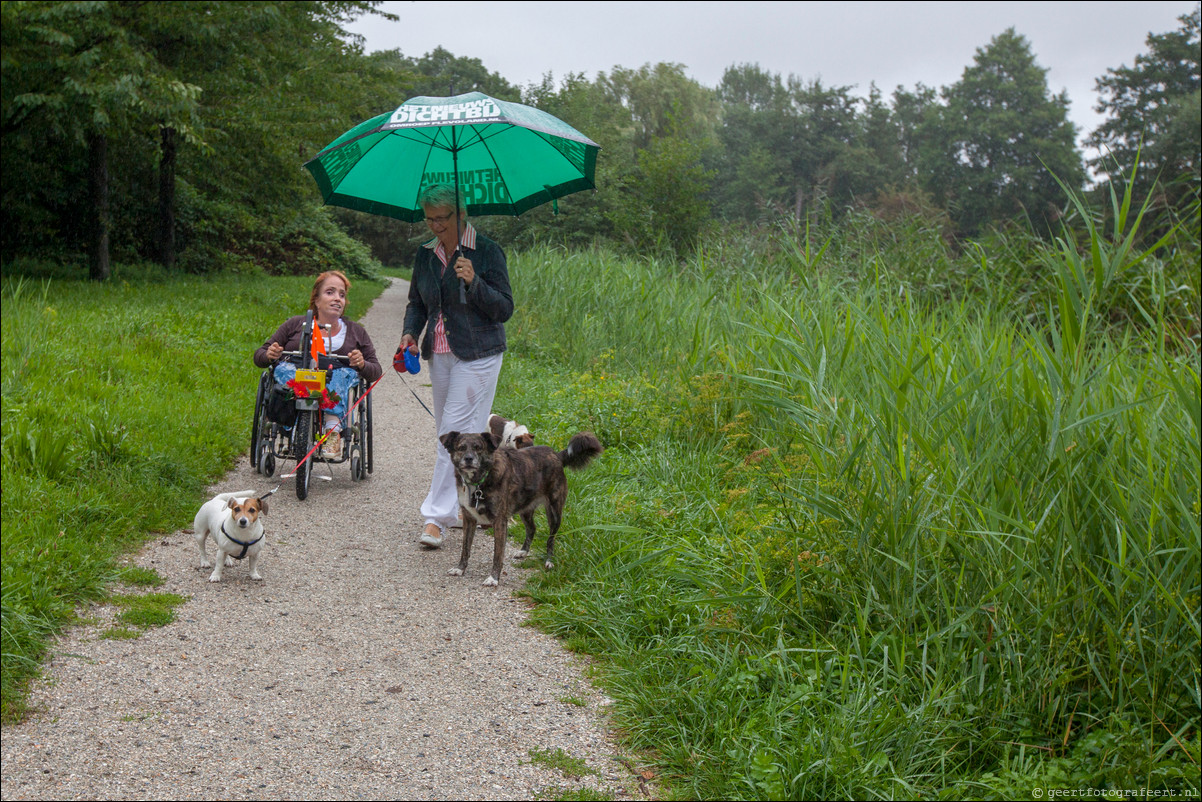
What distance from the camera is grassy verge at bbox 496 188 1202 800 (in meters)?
3.07

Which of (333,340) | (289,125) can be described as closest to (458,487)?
(333,340)

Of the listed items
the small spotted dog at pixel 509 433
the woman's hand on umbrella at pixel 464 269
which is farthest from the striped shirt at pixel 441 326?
the small spotted dog at pixel 509 433

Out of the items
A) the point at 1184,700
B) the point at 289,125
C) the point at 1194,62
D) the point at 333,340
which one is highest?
the point at 1194,62

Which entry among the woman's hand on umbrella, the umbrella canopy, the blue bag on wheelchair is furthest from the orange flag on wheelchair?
the woman's hand on umbrella

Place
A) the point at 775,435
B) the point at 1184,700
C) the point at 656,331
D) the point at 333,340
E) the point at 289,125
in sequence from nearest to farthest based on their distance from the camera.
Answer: the point at 1184,700 → the point at 775,435 → the point at 333,340 → the point at 656,331 → the point at 289,125

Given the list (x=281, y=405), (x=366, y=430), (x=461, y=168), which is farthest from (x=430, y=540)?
(x=461, y=168)

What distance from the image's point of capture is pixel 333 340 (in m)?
7.30

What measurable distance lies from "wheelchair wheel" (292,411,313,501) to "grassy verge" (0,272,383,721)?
71 centimetres

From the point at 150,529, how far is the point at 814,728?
443 cm

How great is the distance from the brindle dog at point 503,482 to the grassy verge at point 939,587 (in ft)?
1.44

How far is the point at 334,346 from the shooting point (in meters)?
7.28

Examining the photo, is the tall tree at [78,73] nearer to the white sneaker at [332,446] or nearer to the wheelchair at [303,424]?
the wheelchair at [303,424]

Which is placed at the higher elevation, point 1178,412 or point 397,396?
point 1178,412

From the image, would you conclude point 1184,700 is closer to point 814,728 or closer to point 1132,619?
point 1132,619
